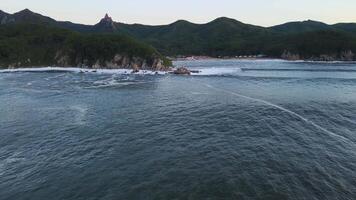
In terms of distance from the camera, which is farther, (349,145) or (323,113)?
(323,113)

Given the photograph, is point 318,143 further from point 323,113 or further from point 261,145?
point 323,113

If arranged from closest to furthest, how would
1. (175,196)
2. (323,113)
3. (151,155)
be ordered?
(175,196) → (151,155) → (323,113)

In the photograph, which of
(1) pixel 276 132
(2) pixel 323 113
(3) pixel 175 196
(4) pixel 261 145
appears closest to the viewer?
(3) pixel 175 196

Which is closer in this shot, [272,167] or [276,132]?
[272,167]

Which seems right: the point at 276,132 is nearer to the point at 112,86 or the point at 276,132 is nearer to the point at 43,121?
the point at 43,121

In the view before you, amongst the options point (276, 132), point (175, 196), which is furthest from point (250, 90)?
point (175, 196)

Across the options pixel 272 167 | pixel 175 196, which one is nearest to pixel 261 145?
pixel 272 167
